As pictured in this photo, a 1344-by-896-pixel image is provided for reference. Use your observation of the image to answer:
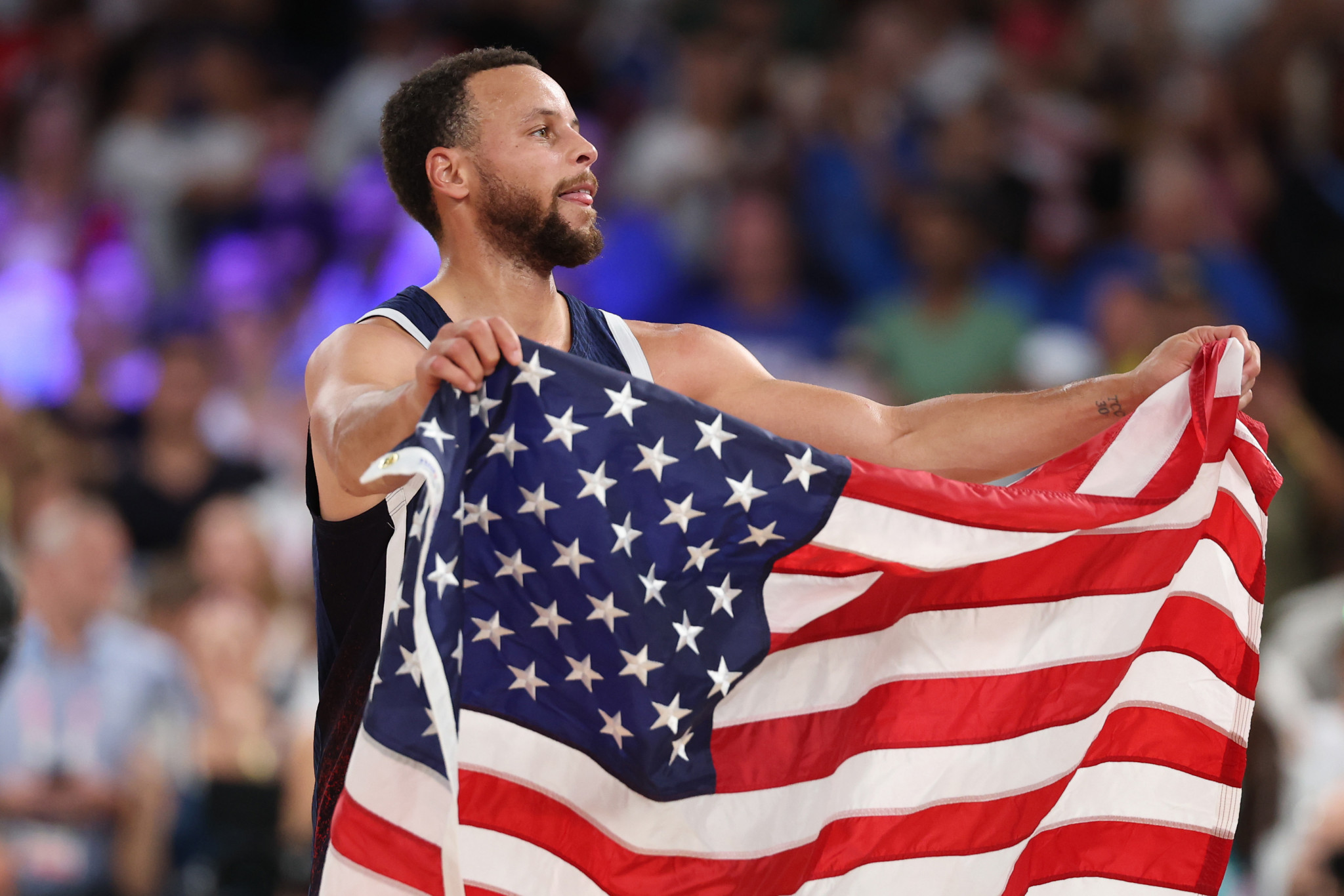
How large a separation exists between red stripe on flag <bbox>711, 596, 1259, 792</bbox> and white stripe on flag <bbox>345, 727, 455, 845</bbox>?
620mm

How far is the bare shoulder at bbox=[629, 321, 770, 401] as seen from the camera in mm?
3740

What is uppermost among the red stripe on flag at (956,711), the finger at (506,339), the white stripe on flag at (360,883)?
the finger at (506,339)

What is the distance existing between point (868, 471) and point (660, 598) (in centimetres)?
53

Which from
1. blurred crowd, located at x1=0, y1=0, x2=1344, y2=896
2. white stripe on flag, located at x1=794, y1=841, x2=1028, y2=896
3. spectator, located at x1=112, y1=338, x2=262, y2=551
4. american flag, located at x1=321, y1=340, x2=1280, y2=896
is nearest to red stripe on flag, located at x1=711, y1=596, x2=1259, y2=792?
A: american flag, located at x1=321, y1=340, x2=1280, y2=896

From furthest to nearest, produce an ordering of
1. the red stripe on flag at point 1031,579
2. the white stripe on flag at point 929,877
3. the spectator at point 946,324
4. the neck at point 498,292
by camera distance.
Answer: the spectator at point 946,324
the neck at point 498,292
the red stripe on flag at point 1031,579
the white stripe on flag at point 929,877

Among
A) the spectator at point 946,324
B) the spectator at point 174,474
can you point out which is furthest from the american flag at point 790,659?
the spectator at point 174,474

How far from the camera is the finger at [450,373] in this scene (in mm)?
2891

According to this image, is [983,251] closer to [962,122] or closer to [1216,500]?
[962,122]

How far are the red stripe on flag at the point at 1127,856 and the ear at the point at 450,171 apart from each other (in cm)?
191

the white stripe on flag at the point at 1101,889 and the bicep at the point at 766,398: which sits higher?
the bicep at the point at 766,398

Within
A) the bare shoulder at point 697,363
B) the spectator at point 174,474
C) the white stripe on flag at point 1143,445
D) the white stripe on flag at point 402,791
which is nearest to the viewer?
the white stripe on flag at point 402,791

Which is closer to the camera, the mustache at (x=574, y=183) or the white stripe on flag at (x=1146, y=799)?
the white stripe on flag at (x=1146, y=799)

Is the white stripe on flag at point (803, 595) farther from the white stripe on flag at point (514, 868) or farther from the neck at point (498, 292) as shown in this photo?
the neck at point (498, 292)

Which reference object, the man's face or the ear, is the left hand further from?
the ear
